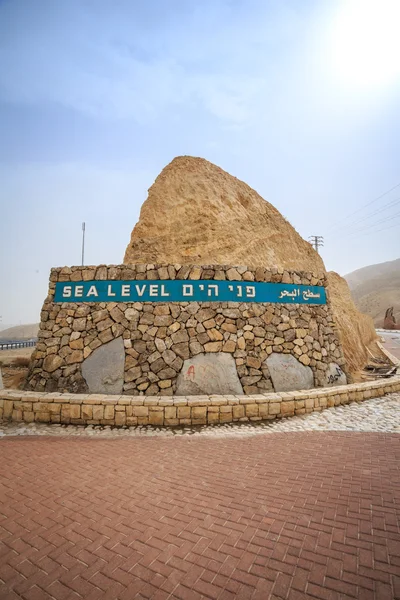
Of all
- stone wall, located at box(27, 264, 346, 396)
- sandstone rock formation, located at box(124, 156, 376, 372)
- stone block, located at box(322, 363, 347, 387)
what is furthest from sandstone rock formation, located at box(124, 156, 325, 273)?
stone block, located at box(322, 363, 347, 387)

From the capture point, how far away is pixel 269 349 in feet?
27.5

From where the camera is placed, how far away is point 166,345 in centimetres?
796

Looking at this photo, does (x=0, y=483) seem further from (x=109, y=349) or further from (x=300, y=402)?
(x=300, y=402)

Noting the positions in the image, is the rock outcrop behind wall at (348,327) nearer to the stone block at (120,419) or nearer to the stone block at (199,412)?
the stone block at (199,412)

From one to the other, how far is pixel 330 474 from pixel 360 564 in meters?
1.65

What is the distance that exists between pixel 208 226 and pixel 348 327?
313 inches

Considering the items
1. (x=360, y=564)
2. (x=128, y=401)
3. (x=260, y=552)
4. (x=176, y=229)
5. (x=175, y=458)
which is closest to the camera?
(x=360, y=564)

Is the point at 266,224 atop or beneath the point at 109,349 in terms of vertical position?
atop

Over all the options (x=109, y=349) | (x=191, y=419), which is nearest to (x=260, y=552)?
(x=191, y=419)

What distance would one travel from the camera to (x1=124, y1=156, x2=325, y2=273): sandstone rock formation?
1313 centimetres

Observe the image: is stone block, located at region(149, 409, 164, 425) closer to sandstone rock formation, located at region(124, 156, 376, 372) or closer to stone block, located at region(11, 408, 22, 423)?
stone block, located at region(11, 408, 22, 423)

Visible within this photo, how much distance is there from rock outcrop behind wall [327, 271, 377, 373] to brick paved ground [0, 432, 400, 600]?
8404 mm

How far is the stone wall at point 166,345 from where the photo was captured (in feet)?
25.4

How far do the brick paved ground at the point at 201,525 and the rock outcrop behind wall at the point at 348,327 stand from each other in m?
8.40
